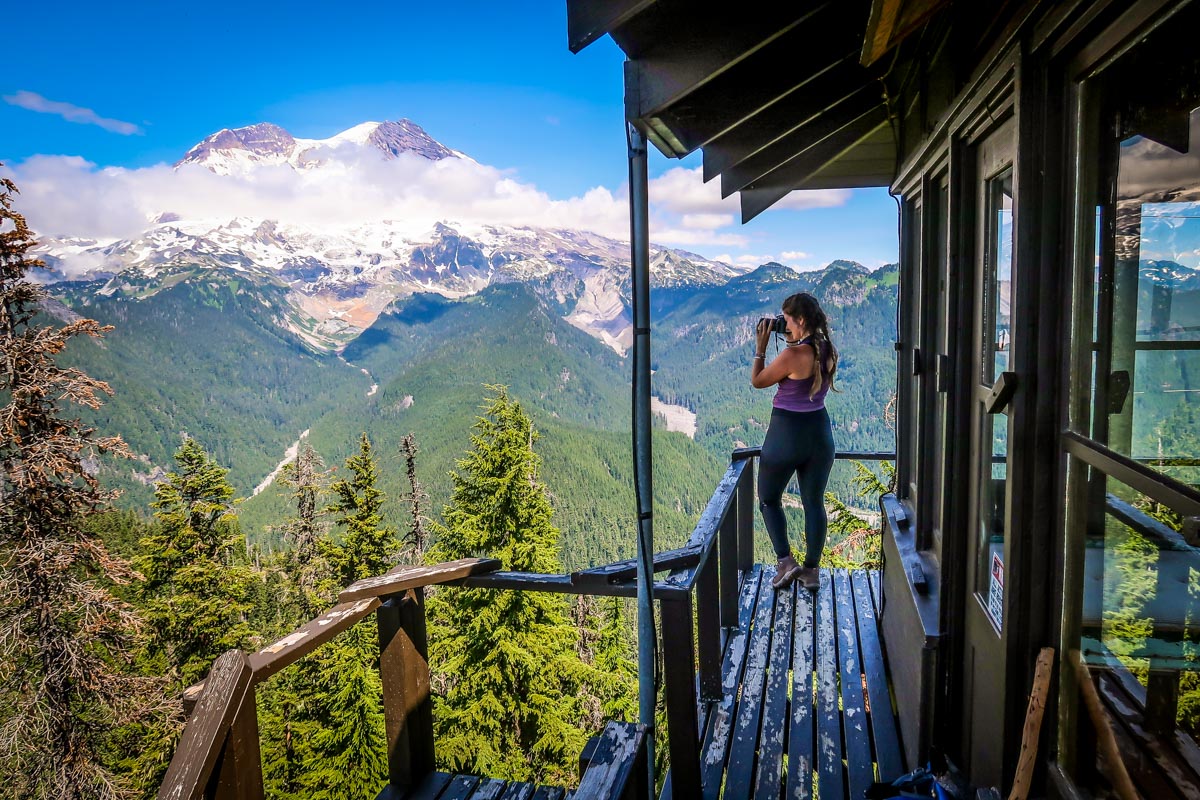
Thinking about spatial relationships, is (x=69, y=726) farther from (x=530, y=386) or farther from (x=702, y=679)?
(x=530, y=386)

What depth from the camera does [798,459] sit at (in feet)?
12.9

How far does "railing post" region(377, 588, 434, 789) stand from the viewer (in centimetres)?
279

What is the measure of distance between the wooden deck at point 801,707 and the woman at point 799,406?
2.34 ft

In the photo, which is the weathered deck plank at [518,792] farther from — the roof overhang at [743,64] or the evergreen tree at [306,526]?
the evergreen tree at [306,526]

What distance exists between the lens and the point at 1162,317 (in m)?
1.26

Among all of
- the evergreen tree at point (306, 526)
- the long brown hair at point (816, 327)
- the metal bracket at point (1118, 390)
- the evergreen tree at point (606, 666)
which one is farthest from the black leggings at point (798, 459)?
the evergreen tree at point (606, 666)

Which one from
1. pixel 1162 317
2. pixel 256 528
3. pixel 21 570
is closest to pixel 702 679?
pixel 1162 317

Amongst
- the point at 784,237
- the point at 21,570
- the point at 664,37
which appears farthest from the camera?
the point at 784,237

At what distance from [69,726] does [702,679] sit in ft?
40.8

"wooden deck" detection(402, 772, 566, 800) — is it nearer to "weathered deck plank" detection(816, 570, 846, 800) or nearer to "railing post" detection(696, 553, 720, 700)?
"railing post" detection(696, 553, 720, 700)

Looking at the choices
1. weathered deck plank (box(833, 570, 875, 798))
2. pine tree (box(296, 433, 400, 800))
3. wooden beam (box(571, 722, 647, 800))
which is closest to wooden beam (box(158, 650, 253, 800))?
wooden beam (box(571, 722, 647, 800))

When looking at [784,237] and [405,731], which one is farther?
[784,237]

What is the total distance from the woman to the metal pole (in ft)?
5.63

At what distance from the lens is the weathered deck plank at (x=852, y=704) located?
9.64 ft
